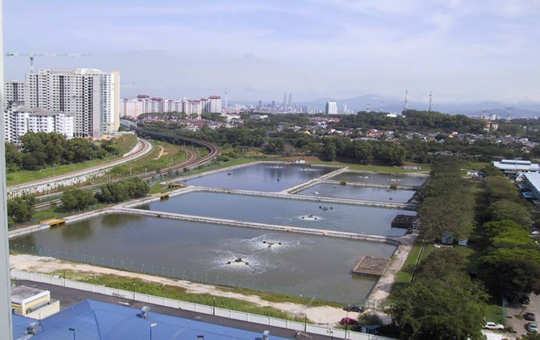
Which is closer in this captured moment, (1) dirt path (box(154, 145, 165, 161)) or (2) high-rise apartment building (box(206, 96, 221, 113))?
(1) dirt path (box(154, 145, 165, 161))

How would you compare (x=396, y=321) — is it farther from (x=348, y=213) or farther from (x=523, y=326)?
(x=348, y=213)

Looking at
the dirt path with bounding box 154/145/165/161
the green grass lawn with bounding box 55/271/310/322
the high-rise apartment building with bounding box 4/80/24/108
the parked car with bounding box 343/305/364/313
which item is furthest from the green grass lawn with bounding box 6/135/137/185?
the parked car with bounding box 343/305/364/313

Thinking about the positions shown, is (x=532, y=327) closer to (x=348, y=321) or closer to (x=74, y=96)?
(x=348, y=321)

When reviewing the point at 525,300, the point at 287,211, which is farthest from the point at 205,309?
the point at 287,211

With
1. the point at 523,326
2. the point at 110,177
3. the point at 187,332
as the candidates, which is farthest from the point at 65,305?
the point at 110,177

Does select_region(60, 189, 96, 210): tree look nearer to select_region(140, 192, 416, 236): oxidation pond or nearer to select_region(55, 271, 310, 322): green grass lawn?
select_region(140, 192, 416, 236): oxidation pond

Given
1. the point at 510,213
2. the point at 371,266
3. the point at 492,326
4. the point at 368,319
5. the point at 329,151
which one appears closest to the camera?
the point at 368,319
